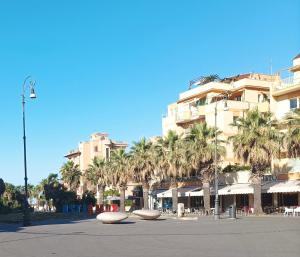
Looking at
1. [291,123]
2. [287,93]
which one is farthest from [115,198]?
[291,123]

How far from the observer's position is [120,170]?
60969 millimetres

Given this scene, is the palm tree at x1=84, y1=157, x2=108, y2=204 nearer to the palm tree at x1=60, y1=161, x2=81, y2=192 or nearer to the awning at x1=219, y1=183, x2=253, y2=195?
the palm tree at x1=60, y1=161, x2=81, y2=192

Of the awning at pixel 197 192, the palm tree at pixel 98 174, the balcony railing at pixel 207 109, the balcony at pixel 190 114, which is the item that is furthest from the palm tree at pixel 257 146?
the palm tree at pixel 98 174

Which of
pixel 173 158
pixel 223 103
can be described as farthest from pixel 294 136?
pixel 223 103

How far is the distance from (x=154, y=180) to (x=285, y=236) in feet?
152

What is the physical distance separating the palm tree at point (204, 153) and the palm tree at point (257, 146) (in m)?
4.47

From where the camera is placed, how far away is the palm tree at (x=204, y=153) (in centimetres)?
4753

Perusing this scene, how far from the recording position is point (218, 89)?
64.2 m

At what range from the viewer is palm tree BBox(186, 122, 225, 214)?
47531mm

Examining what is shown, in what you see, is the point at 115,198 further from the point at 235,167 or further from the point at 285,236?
the point at 285,236

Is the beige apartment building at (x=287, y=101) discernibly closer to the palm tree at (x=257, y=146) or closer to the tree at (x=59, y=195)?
the palm tree at (x=257, y=146)

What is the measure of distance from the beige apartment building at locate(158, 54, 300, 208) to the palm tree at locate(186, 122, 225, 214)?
5.70 ft

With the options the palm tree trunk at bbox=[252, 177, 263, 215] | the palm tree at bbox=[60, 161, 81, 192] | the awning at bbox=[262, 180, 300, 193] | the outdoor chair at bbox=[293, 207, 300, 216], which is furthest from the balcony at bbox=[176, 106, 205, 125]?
the palm tree at bbox=[60, 161, 81, 192]

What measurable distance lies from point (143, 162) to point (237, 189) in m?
13.2
